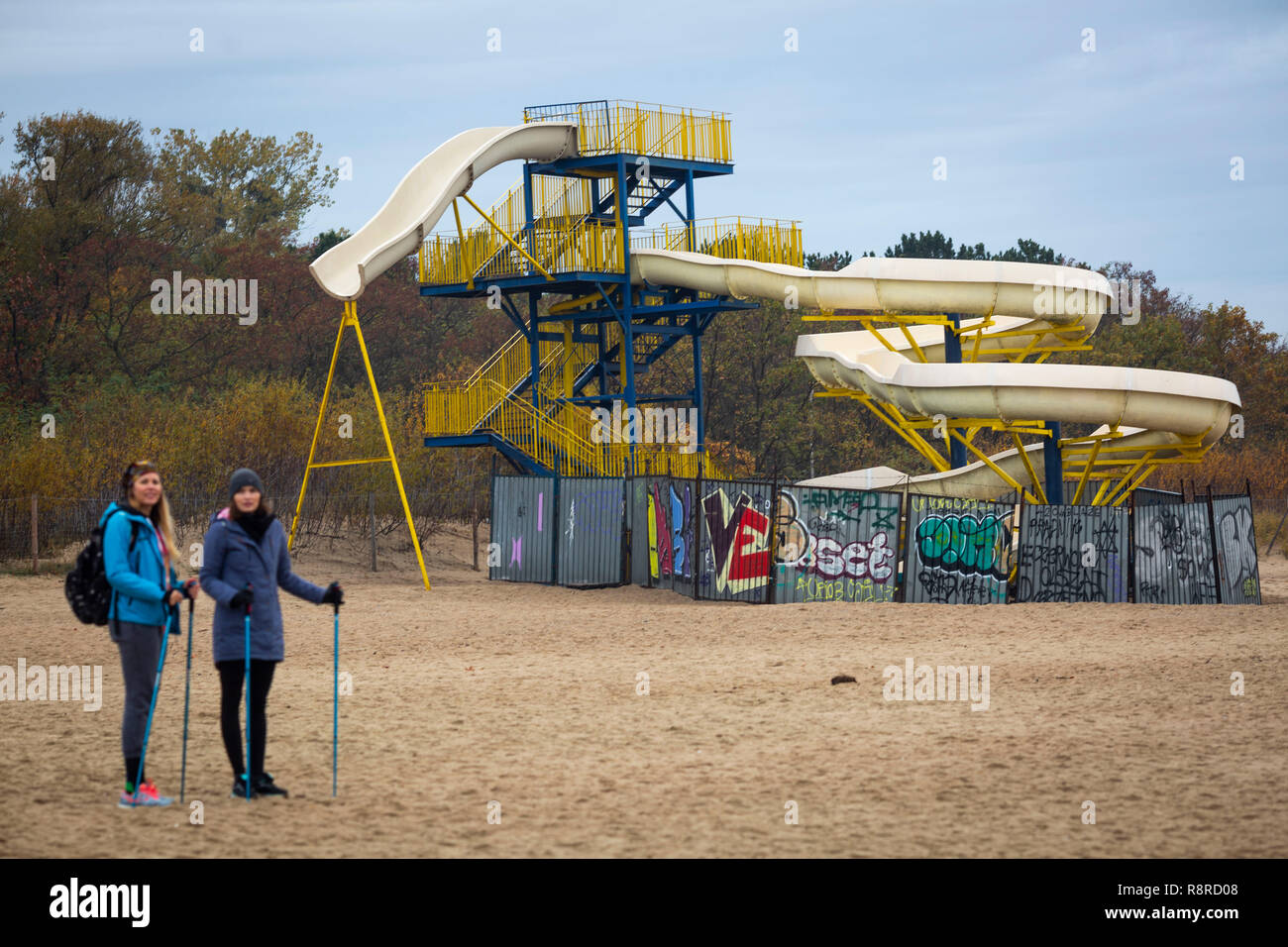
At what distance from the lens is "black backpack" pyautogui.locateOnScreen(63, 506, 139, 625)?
8.27 m

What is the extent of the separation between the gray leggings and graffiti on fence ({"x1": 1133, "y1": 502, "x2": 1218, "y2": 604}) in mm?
16886

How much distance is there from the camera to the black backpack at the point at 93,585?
827cm

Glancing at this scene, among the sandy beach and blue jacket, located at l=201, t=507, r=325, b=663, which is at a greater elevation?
blue jacket, located at l=201, t=507, r=325, b=663

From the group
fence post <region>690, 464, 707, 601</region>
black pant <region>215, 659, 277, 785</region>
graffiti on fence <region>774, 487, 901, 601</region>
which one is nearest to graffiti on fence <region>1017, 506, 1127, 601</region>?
graffiti on fence <region>774, 487, 901, 601</region>

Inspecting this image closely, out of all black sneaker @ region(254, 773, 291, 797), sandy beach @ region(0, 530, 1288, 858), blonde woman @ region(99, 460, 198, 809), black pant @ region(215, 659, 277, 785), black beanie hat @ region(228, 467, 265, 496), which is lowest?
sandy beach @ region(0, 530, 1288, 858)

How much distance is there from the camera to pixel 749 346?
5394 cm

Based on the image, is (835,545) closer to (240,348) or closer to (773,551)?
(773,551)

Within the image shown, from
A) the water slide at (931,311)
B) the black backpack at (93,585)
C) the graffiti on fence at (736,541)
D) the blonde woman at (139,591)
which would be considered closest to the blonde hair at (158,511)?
the blonde woman at (139,591)

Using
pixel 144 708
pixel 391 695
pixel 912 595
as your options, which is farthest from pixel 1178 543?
pixel 144 708

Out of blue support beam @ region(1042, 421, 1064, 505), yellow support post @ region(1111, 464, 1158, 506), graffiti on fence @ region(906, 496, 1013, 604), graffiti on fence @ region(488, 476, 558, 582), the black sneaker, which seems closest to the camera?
the black sneaker

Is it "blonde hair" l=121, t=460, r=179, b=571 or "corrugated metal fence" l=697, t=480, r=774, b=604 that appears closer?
"blonde hair" l=121, t=460, r=179, b=571

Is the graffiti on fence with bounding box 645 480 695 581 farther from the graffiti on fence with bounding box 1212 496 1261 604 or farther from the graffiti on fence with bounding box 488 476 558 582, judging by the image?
the graffiti on fence with bounding box 1212 496 1261 604

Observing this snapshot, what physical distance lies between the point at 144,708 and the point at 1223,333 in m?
57.0

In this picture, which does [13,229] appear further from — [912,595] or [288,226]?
[912,595]
